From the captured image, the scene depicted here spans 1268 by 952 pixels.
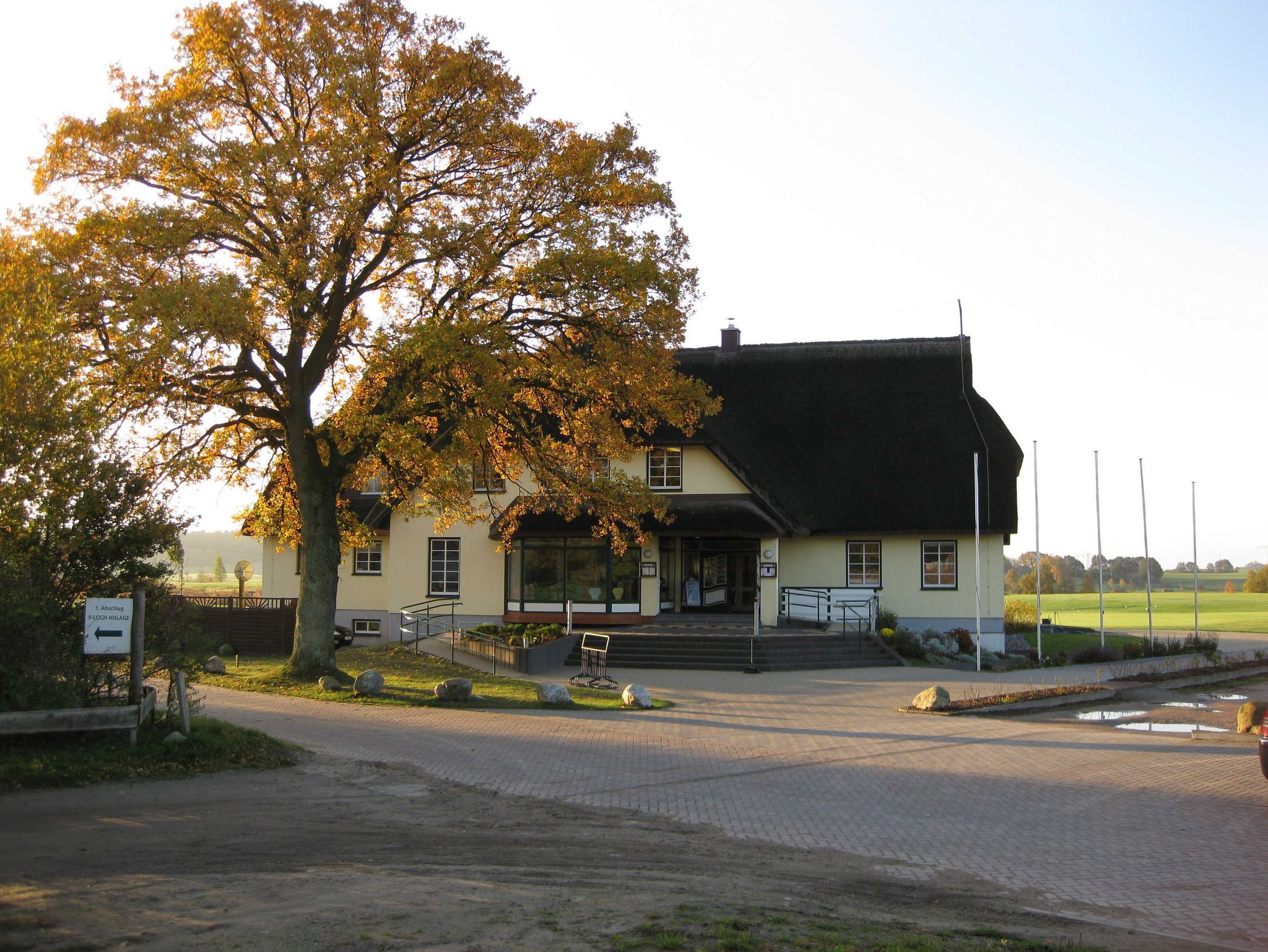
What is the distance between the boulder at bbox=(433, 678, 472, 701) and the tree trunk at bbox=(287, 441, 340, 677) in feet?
12.3

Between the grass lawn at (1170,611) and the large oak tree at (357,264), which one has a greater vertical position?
the large oak tree at (357,264)

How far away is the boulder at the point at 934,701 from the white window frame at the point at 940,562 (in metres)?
13.4

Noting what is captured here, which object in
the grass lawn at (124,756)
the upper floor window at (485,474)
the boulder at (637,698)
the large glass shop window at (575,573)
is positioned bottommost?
the boulder at (637,698)

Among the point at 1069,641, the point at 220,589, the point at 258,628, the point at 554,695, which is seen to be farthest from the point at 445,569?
the point at 220,589

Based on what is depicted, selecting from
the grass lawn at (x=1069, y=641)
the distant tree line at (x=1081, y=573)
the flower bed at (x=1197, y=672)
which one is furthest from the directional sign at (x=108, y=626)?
the distant tree line at (x=1081, y=573)

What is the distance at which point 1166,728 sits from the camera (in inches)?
640

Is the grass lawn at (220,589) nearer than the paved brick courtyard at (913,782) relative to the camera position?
No

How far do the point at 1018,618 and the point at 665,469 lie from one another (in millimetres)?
17789

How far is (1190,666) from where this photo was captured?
24.6m

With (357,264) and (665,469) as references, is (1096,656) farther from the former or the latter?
(357,264)

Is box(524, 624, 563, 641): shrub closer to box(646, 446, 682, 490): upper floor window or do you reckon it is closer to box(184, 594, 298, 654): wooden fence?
box(646, 446, 682, 490): upper floor window

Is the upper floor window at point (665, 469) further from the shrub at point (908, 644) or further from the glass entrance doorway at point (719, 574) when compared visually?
the shrub at point (908, 644)

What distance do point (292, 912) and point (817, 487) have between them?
88.6 feet

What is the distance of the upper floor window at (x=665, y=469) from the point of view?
29.8 meters
